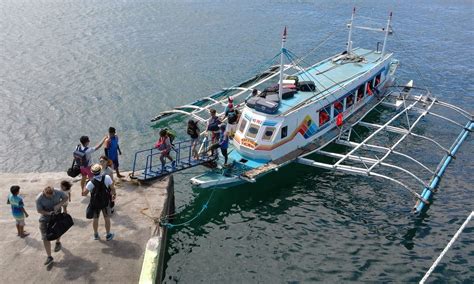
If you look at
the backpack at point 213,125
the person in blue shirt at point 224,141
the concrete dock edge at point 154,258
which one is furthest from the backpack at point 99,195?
the backpack at point 213,125

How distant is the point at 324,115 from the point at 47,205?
57.7 ft

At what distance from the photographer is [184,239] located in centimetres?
2027

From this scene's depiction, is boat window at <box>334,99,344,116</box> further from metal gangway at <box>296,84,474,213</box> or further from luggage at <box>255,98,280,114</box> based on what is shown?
luggage at <box>255,98,280,114</box>

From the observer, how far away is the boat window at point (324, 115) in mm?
27017

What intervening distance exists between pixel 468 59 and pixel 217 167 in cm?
3461

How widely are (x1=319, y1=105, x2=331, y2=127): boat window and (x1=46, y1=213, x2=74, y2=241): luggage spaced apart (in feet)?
54.3

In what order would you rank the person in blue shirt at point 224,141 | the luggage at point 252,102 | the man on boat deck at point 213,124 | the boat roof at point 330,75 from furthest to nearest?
the boat roof at point 330,75 → the luggage at point 252,102 → the man on boat deck at point 213,124 → the person in blue shirt at point 224,141

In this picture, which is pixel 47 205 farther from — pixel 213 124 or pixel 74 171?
pixel 213 124

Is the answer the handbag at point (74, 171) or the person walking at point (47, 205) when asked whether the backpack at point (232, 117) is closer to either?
the handbag at point (74, 171)

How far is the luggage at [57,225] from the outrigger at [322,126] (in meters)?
5.65

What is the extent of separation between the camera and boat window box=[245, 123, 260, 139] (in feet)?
78.9

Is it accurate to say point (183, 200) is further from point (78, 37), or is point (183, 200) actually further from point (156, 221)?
point (78, 37)

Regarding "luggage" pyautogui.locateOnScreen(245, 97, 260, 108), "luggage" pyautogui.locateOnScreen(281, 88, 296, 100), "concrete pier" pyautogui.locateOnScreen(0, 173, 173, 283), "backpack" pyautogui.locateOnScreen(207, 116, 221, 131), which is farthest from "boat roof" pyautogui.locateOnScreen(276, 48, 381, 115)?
"concrete pier" pyautogui.locateOnScreen(0, 173, 173, 283)

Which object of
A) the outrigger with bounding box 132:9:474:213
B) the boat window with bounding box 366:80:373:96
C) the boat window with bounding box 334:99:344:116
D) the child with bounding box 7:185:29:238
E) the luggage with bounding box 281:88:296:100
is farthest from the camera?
the boat window with bounding box 366:80:373:96
